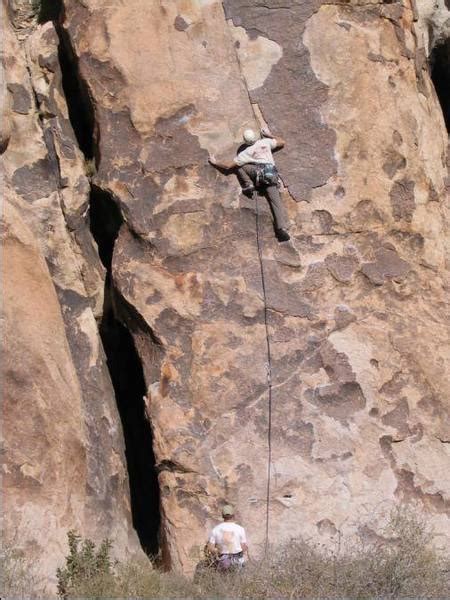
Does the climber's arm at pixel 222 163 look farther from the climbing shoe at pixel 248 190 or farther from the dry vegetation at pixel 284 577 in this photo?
the dry vegetation at pixel 284 577

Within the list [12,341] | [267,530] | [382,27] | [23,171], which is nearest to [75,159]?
[23,171]

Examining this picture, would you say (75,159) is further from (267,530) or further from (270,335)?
(267,530)

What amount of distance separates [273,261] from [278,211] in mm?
346

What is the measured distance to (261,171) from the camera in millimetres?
9273

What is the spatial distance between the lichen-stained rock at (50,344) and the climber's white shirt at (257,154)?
3.93ft

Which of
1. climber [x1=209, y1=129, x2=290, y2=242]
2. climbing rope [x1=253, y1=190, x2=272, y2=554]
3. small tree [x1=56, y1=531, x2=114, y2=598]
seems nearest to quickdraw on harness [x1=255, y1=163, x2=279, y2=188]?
climber [x1=209, y1=129, x2=290, y2=242]

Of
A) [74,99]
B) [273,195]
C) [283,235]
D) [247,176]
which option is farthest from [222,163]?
[74,99]

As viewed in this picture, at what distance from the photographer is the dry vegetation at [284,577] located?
7.88 metres

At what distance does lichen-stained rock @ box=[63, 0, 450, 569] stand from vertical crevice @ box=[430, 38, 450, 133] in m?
0.91

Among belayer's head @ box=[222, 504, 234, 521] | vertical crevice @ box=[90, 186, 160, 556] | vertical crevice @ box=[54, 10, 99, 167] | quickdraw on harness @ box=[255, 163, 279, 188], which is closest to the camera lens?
belayer's head @ box=[222, 504, 234, 521]

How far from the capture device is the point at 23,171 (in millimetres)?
9562

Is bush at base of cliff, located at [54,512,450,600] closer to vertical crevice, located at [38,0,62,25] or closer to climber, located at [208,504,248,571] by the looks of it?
climber, located at [208,504,248,571]

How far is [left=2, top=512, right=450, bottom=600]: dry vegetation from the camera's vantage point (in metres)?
7.88

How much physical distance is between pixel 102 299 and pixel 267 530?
2091 mm
